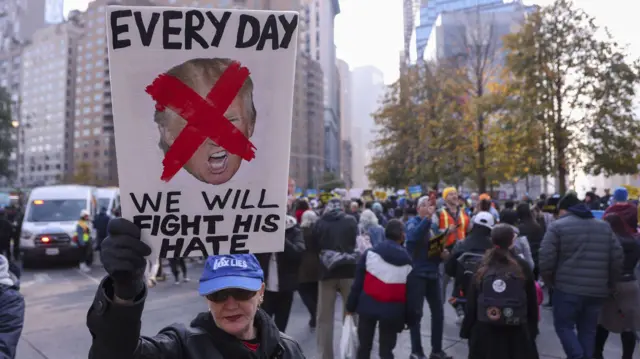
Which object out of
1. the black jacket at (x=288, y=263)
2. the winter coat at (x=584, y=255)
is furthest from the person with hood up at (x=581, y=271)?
the black jacket at (x=288, y=263)

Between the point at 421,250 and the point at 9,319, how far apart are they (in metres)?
4.35

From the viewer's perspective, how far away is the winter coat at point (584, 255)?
523 centimetres

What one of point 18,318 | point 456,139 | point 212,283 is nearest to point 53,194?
point 18,318

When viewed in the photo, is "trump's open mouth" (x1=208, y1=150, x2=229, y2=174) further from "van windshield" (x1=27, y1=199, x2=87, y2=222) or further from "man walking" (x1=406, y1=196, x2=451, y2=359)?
"van windshield" (x1=27, y1=199, x2=87, y2=222)

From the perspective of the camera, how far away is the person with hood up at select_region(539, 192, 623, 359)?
5.23 m

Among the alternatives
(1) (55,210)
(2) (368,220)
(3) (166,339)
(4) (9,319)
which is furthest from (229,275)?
(1) (55,210)

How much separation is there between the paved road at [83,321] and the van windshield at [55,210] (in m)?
3.43

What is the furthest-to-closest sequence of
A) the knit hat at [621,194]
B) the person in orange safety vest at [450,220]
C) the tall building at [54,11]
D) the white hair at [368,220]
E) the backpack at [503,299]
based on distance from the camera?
the tall building at [54,11], the white hair at [368,220], the knit hat at [621,194], the person in orange safety vest at [450,220], the backpack at [503,299]

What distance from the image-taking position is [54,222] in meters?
15.0

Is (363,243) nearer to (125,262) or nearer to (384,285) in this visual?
(384,285)

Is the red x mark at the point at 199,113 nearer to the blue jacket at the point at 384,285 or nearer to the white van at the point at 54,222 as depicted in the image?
the blue jacket at the point at 384,285

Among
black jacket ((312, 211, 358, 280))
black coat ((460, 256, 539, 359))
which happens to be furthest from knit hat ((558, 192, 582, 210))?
black jacket ((312, 211, 358, 280))

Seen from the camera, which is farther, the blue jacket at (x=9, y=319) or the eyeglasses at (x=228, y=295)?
the blue jacket at (x=9, y=319)

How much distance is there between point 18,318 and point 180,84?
5.57ft
